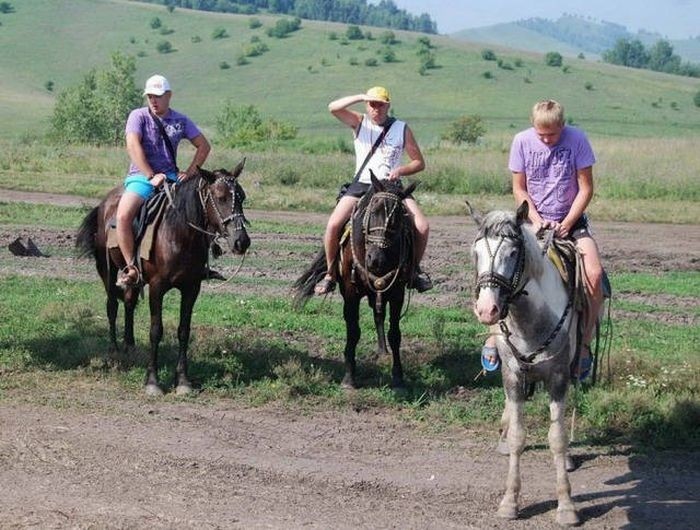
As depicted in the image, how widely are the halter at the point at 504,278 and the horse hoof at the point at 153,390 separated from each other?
4.56m

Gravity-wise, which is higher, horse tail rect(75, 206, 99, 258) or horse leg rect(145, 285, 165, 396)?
horse tail rect(75, 206, 99, 258)

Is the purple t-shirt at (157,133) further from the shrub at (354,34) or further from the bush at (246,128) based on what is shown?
the shrub at (354,34)

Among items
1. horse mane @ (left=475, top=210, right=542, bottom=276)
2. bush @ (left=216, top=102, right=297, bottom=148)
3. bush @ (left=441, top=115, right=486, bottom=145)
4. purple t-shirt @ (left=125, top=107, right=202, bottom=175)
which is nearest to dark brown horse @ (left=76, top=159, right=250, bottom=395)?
purple t-shirt @ (left=125, top=107, right=202, bottom=175)

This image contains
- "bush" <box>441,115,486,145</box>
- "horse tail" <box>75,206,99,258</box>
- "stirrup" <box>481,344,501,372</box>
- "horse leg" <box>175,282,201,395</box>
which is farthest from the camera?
"bush" <box>441,115,486,145</box>

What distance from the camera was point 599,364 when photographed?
10.5 m

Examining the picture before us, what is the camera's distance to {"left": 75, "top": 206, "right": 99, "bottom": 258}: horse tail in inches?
480

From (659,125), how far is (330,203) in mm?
66195

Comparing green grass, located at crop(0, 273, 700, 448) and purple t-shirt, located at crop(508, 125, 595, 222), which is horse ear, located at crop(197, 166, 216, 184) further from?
purple t-shirt, located at crop(508, 125, 595, 222)

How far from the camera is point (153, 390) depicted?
10312mm

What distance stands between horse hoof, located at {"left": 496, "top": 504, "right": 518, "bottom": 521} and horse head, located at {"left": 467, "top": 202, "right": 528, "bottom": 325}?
4.52 feet

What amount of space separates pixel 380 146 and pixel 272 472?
148 inches

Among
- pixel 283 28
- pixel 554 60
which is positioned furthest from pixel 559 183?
pixel 283 28

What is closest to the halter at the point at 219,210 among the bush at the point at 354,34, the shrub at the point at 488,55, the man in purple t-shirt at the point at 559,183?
the man in purple t-shirt at the point at 559,183

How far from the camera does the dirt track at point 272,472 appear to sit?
709cm
